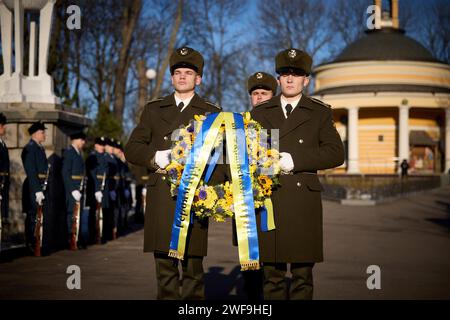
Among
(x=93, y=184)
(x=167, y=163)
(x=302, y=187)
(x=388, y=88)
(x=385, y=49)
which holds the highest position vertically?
(x=385, y=49)

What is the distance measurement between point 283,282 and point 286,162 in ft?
2.96

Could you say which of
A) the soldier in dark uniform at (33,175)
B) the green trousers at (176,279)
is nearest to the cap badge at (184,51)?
the green trousers at (176,279)

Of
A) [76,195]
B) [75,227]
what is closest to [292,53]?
[76,195]

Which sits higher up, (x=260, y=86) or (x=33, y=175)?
(x=260, y=86)

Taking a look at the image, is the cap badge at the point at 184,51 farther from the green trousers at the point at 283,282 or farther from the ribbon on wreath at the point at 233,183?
the green trousers at the point at 283,282

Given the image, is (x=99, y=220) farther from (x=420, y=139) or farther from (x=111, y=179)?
(x=420, y=139)

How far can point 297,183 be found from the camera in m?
5.39

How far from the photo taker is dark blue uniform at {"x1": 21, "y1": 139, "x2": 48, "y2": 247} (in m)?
11.0

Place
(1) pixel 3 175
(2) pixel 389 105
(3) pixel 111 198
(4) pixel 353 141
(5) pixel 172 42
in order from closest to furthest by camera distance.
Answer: (1) pixel 3 175 < (3) pixel 111 198 < (5) pixel 172 42 < (2) pixel 389 105 < (4) pixel 353 141

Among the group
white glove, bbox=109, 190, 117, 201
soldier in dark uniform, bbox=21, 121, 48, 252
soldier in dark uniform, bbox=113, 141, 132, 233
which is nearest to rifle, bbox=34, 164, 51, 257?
soldier in dark uniform, bbox=21, 121, 48, 252

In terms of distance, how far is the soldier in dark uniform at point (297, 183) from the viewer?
5324mm

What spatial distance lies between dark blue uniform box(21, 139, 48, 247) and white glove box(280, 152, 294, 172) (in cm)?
663

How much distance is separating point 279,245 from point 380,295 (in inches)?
109
